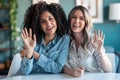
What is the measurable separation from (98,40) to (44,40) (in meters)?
0.37

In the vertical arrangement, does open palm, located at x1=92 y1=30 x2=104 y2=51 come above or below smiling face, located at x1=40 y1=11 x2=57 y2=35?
below

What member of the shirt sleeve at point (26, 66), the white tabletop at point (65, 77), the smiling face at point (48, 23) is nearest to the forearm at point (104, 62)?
the white tabletop at point (65, 77)

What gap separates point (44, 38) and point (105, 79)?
53 cm

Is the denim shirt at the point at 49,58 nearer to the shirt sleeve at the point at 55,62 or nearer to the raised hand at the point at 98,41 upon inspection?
the shirt sleeve at the point at 55,62

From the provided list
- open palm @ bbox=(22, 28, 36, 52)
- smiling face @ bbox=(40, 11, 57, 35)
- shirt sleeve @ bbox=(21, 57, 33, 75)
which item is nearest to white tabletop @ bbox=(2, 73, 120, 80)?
shirt sleeve @ bbox=(21, 57, 33, 75)

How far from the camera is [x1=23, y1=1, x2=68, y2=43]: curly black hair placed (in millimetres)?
1660

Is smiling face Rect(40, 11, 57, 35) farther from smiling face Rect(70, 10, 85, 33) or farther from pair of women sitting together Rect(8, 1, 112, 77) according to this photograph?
smiling face Rect(70, 10, 85, 33)

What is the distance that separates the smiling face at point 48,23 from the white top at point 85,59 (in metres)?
0.20

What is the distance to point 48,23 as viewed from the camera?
63.4 inches

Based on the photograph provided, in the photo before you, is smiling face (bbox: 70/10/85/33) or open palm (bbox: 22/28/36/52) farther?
smiling face (bbox: 70/10/85/33)

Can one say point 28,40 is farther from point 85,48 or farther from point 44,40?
point 85,48

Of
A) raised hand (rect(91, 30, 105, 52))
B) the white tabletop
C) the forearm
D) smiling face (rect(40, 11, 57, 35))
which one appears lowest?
the white tabletop

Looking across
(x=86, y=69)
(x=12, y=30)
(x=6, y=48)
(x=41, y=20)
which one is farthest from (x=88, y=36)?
(x=6, y=48)

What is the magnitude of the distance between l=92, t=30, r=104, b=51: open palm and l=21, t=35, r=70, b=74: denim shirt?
19 centimetres
